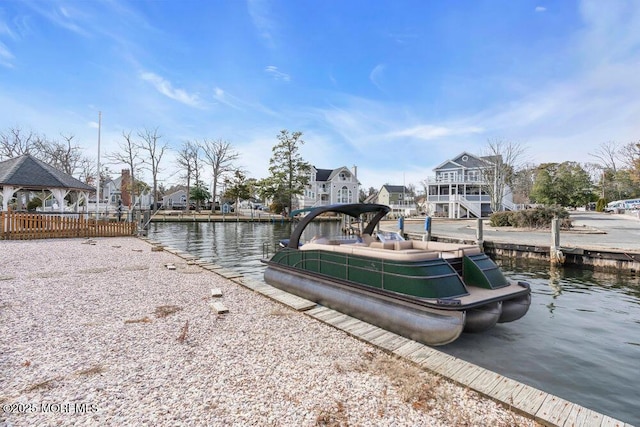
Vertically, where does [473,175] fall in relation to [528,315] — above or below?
above

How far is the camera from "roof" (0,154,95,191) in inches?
677

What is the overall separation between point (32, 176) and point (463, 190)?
153ft

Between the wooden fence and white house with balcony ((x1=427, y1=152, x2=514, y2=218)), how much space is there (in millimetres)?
41292

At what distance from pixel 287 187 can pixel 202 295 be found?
42.2m

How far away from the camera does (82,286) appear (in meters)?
7.68

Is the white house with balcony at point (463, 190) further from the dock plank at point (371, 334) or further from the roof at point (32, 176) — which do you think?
the dock plank at point (371, 334)

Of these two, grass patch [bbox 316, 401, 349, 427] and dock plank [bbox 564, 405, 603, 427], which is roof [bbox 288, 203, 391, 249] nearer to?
grass patch [bbox 316, 401, 349, 427]

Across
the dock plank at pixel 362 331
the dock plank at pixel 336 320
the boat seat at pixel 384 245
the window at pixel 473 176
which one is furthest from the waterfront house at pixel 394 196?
the dock plank at pixel 362 331

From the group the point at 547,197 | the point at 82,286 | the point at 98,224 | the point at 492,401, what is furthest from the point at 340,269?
the point at 547,197

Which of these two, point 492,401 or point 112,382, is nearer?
point 492,401

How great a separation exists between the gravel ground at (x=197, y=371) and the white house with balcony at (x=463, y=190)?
45.0 meters

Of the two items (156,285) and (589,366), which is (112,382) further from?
(589,366)

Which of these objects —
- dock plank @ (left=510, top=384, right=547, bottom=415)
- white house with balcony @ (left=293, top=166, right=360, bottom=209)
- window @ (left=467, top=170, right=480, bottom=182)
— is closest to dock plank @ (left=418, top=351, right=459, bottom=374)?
dock plank @ (left=510, top=384, right=547, bottom=415)

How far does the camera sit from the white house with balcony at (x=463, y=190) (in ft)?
151
